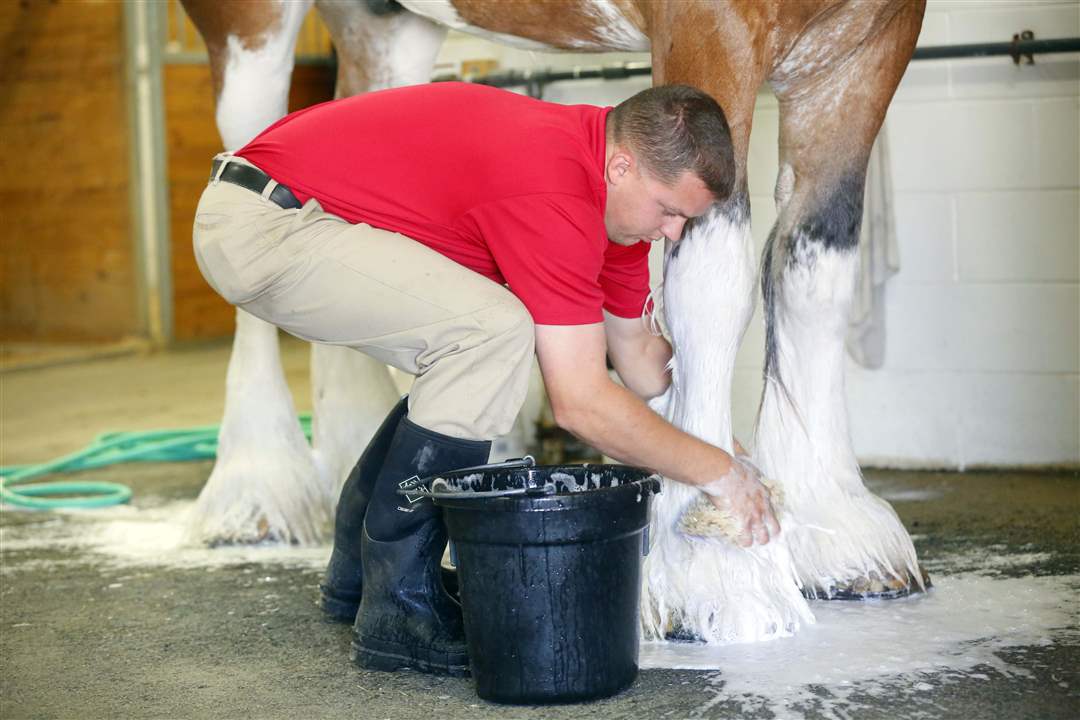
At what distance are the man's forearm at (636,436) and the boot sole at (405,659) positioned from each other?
0.40 m

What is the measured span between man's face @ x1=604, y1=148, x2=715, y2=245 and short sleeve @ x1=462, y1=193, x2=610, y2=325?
61mm

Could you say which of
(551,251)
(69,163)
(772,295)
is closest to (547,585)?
(551,251)

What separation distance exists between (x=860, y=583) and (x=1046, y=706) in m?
0.61

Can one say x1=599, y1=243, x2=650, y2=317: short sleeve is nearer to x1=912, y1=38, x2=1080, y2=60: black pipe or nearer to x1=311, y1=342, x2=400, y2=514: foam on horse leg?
x1=311, y1=342, x2=400, y2=514: foam on horse leg

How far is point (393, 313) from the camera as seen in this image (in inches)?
90.3

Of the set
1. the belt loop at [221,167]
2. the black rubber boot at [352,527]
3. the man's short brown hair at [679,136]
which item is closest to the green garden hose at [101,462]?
the black rubber boot at [352,527]

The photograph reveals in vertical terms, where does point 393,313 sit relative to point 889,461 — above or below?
above

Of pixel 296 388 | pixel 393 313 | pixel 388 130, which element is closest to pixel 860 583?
pixel 393 313

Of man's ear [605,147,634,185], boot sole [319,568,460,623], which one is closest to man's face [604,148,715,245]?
man's ear [605,147,634,185]

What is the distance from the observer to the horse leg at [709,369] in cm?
237

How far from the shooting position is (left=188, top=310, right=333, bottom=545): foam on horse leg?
10.6 feet

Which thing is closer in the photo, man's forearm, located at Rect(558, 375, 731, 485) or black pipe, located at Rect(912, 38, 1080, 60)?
man's forearm, located at Rect(558, 375, 731, 485)

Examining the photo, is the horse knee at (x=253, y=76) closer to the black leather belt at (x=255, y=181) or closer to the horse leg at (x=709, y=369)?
the black leather belt at (x=255, y=181)

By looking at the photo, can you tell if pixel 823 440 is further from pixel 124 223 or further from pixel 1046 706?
pixel 124 223
